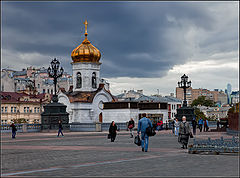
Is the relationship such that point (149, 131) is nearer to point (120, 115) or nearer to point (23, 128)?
point (23, 128)

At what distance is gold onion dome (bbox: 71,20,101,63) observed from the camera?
179 feet

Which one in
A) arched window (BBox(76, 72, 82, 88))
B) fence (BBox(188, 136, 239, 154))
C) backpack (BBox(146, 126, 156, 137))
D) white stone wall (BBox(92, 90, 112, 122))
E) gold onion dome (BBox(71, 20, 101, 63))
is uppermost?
gold onion dome (BBox(71, 20, 101, 63))

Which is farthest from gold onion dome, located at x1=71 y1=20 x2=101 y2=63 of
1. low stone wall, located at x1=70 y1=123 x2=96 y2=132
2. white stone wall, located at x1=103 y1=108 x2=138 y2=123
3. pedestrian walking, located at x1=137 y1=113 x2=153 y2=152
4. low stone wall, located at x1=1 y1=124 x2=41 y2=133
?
pedestrian walking, located at x1=137 y1=113 x2=153 y2=152

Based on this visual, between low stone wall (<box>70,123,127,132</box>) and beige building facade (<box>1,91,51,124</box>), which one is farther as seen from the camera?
beige building facade (<box>1,91,51,124</box>)

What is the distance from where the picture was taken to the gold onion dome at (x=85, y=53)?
54.5 metres

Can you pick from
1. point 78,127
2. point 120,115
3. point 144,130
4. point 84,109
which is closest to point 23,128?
point 78,127

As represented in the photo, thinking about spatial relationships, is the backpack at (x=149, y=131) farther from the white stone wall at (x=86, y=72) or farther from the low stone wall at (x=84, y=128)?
the white stone wall at (x=86, y=72)

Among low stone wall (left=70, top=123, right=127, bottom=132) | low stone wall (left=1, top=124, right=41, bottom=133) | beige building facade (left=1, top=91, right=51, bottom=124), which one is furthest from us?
beige building facade (left=1, top=91, right=51, bottom=124)

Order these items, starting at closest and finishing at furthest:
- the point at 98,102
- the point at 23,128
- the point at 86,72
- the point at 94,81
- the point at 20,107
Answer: the point at 23,128 < the point at 98,102 < the point at 86,72 < the point at 94,81 < the point at 20,107

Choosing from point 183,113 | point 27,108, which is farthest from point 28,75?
→ point 183,113

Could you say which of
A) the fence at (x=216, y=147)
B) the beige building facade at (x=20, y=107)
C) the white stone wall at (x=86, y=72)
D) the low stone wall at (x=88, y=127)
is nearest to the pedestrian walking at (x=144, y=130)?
the fence at (x=216, y=147)

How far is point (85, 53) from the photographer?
54469 mm

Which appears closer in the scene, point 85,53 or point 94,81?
point 85,53

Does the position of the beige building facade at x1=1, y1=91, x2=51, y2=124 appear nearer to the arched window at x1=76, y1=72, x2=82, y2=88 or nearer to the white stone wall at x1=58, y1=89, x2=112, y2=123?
the arched window at x1=76, y1=72, x2=82, y2=88
